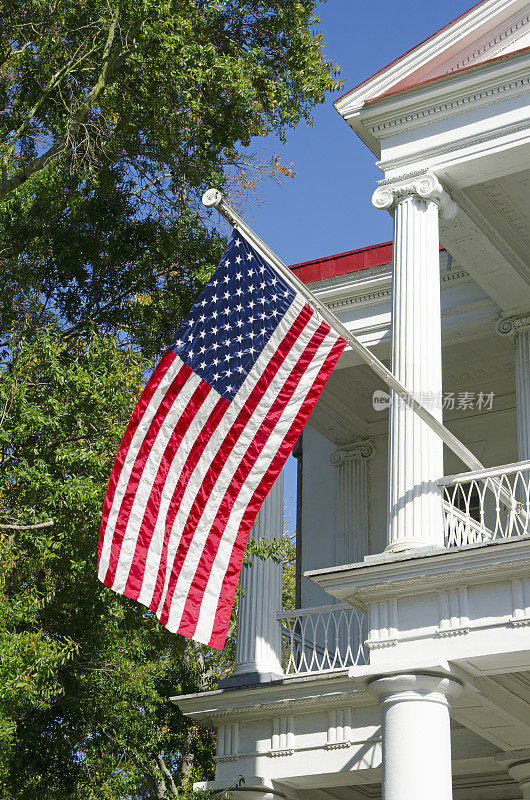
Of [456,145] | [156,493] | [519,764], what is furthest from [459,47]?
[519,764]

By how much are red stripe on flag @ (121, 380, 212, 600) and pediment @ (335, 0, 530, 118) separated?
5.73 m

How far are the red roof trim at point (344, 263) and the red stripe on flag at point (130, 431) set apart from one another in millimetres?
8042

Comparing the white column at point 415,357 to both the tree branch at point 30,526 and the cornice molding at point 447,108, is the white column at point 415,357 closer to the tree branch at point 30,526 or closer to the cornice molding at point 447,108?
the cornice molding at point 447,108

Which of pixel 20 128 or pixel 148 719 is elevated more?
pixel 20 128

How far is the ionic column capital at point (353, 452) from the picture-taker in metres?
21.4

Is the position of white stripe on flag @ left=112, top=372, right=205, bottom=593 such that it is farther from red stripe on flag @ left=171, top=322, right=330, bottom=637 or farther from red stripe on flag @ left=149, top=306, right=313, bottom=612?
red stripe on flag @ left=171, top=322, right=330, bottom=637

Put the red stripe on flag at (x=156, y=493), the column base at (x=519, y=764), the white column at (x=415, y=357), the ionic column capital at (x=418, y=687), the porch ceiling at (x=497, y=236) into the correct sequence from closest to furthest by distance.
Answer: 1. the red stripe on flag at (x=156, y=493)
2. the ionic column capital at (x=418, y=687)
3. the white column at (x=415, y=357)
4. the column base at (x=519, y=764)
5. the porch ceiling at (x=497, y=236)

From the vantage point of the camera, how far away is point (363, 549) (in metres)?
20.6

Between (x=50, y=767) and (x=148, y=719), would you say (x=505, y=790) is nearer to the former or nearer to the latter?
(x=148, y=719)

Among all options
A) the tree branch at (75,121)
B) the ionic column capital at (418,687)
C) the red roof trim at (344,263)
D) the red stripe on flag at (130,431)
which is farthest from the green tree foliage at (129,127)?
the ionic column capital at (418,687)

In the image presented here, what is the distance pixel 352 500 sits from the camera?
21125mm

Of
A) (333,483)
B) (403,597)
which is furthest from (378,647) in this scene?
(333,483)

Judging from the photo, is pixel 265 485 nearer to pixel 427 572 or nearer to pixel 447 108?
pixel 427 572

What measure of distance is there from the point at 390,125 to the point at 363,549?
8.93m
